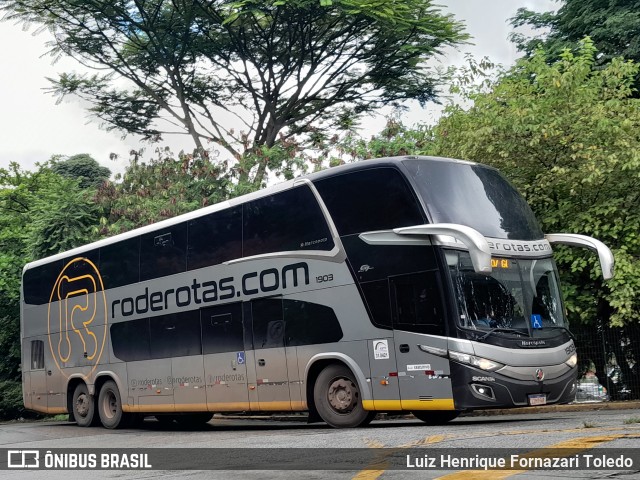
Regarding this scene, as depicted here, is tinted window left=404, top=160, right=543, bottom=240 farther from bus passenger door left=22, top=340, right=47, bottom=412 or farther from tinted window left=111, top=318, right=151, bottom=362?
bus passenger door left=22, top=340, right=47, bottom=412

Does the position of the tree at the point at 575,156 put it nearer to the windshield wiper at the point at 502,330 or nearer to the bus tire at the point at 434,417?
the bus tire at the point at 434,417

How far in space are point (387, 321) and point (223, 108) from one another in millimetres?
22248

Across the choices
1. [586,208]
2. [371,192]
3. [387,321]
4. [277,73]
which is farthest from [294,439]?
[277,73]

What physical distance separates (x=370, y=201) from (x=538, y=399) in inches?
151

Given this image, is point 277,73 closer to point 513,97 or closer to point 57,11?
point 57,11

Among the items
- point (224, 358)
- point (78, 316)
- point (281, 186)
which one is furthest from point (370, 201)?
point (78, 316)

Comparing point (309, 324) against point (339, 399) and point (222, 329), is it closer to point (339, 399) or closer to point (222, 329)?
point (339, 399)

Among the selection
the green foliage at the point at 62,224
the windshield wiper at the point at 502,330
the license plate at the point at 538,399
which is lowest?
the license plate at the point at 538,399

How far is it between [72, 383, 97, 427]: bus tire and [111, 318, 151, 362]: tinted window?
1.74 metres

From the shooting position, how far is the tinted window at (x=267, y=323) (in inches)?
649

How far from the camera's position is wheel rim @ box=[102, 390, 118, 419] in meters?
20.9

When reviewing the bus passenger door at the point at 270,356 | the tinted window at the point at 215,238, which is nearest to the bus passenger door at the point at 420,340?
the bus passenger door at the point at 270,356

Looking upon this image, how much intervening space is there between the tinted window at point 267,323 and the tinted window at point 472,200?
3.43 meters

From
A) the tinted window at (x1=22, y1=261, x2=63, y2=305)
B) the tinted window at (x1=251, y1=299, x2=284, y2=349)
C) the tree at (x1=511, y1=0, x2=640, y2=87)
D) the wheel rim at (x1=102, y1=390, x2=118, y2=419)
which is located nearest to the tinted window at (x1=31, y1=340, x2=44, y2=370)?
the tinted window at (x1=22, y1=261, x2=63, y2=305)
